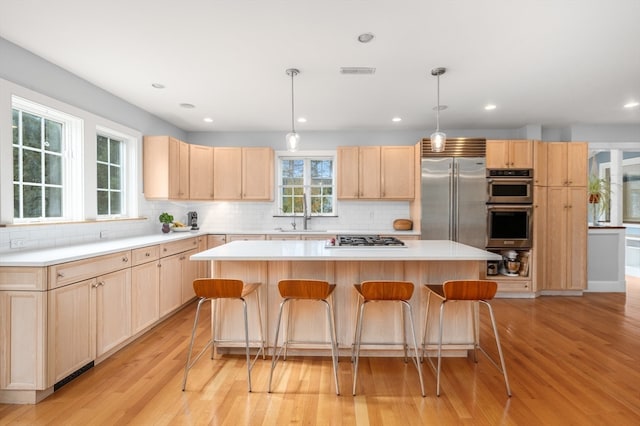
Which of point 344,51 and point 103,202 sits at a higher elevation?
point 344,51

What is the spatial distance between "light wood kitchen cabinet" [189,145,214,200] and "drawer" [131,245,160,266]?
163cm

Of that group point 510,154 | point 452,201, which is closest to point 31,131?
point 452,201

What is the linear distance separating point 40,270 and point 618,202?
755cm

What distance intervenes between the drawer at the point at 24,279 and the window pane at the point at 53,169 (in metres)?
1.20

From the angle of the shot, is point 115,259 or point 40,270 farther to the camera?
point 115,259

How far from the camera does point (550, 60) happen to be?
278 centimetres

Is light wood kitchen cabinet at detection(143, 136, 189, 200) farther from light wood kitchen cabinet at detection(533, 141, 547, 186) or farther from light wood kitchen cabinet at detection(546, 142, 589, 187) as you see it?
light wood kitchen cabinet at detection(546, 142, 589, 187)

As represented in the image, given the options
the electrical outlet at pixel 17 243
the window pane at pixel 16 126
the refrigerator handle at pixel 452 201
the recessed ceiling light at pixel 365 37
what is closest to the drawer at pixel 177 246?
the electrical outlet at pixel 17 243

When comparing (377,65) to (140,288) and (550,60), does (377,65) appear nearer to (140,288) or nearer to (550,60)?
(550,60)

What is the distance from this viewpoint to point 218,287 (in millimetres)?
2266

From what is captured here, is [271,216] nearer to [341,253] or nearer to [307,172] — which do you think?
[307,172]

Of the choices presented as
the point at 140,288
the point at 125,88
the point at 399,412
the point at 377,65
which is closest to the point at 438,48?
the point at 377,65

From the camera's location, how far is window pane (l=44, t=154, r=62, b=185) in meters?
2.95

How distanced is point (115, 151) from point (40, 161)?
1.07m
